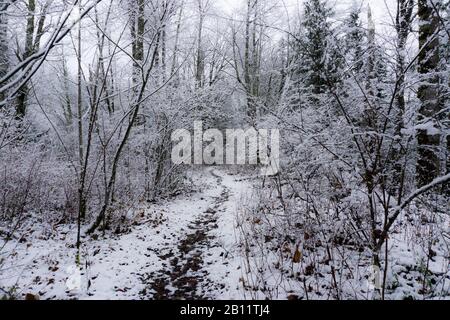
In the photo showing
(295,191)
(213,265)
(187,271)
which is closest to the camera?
(295,191)

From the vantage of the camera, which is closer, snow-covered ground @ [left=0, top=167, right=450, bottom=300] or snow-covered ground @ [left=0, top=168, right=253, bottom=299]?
snow-covered ground @ [left=0, top=167, right=450, bottom=300]

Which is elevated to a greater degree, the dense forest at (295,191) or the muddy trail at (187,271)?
the dense forest at (295,191)

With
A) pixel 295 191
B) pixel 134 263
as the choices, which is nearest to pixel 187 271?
pixel 134 263

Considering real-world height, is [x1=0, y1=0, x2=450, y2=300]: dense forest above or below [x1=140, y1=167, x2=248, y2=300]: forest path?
above

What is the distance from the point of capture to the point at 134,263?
4.46 meters

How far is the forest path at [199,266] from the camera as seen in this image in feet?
11.8

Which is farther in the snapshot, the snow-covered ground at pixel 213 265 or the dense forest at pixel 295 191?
the snow-covered ground at pixel 213 265

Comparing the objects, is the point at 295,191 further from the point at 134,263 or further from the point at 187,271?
the point at 134,263

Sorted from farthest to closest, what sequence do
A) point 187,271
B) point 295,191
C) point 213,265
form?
point 213,265 → point 187,271 → point 295,191

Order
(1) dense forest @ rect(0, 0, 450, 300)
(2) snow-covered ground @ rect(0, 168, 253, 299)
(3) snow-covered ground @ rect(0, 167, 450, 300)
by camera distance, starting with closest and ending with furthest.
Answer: (1) dense forest @ rect(0, 0, 450, 300) < (3) snow-covered ground @ rect(0, 167, 450, 300) < (2) snow-covered ground @ rect(0, 168, 253, 299)

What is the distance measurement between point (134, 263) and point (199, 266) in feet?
3.38

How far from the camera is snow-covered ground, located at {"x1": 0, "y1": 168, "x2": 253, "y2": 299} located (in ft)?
11.7
